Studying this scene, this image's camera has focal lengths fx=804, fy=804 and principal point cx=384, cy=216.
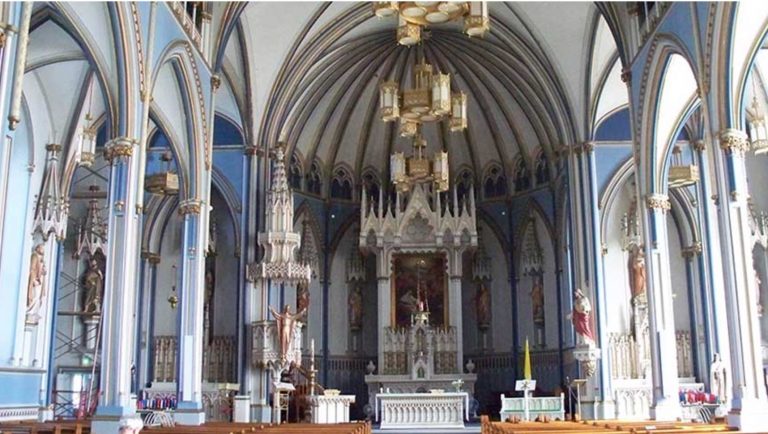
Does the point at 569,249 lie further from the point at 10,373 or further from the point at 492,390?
the point at 10,373

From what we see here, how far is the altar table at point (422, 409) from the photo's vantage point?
22828 millimetres

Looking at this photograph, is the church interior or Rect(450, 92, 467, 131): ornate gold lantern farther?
Rect(450, 92, 467, 131): ornate gold lantern

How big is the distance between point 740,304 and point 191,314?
11.4 m

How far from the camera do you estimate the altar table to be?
74.9 ft

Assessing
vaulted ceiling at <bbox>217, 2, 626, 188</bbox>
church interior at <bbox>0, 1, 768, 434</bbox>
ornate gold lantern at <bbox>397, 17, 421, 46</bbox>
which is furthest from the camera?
vaulted ceiling at <bbox>217, 2, 626, 188</bbox>

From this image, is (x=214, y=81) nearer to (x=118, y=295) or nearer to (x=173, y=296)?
(x=118, y=295)

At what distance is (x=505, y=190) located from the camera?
1176 inches

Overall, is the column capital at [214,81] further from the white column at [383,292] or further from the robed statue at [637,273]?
the robed statue at [637,273]

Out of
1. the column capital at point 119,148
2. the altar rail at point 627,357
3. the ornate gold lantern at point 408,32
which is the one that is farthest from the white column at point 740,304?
the column capital at point 119,148

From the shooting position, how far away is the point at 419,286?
2897 centimetres

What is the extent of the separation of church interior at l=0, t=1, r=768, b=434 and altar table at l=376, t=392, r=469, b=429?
0.06 metres

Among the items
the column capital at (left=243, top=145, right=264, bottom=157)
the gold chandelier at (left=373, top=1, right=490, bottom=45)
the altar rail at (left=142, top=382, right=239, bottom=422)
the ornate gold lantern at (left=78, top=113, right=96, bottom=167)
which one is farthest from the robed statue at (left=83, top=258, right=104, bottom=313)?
the gold chandelier at (left=373, top=1, right=490, bottom=45)

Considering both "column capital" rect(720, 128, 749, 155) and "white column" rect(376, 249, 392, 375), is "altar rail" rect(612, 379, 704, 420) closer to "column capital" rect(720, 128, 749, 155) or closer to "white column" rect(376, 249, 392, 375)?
"white column" rect(376, 249, 392, 375)

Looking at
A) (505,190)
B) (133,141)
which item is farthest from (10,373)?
(505,190)
